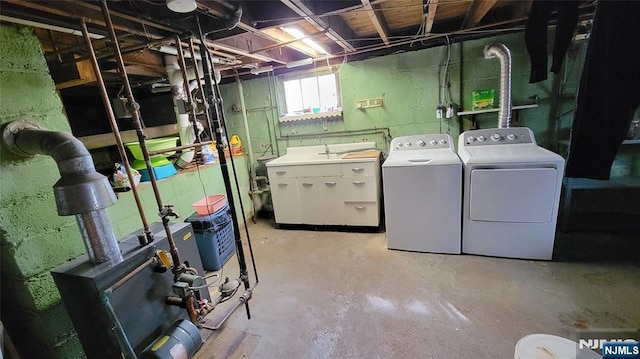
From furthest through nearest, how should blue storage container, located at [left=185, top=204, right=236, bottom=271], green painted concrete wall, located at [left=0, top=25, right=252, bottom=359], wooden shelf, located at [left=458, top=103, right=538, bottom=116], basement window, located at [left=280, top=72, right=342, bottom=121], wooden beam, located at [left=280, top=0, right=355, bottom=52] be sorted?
basement window, located at [left=280, top=72, right=342, bottom=121] < wooden shelf, located at [left=458, top=103, right=538, bottom=116] < blue storage container, located at [left=185, top=204, right=236, bottom=271] < wooden beam, located at [left=280, top=0, right=355, bottom=52] < green painted concrete wall, located at [left=0, top=25, right=252, bottom=359]

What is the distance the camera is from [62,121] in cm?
149

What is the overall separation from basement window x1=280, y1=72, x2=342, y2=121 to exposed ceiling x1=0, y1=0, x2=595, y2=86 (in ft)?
0.89

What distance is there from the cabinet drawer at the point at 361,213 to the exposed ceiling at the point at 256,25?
67.2 inches

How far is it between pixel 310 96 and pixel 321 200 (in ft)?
4.79

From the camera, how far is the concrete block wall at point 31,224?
4.18ft

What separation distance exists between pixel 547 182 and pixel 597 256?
85 cm

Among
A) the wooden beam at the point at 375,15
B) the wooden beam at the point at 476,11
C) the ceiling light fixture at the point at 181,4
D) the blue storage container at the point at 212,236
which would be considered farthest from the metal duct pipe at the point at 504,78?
the blue storage container at the point at 212,236

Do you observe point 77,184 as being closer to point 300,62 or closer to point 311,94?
point 300,62

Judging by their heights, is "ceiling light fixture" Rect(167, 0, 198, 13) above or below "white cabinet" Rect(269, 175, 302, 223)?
above

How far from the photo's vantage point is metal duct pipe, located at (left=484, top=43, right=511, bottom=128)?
2477 mm

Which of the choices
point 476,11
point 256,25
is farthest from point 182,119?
point 476,11

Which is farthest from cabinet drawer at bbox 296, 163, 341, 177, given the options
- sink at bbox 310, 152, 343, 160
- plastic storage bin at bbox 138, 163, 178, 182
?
plastic storage bin at bbox 138, 163, 178, 182

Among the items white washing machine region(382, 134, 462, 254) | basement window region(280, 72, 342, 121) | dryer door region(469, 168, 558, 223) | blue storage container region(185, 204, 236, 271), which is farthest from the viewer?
basement window region(280, 72, 342, 121)

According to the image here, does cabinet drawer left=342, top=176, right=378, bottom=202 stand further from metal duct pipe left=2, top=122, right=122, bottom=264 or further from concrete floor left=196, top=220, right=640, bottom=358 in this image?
metal duct pipe left=2, top=122, right=122, bottom=264
